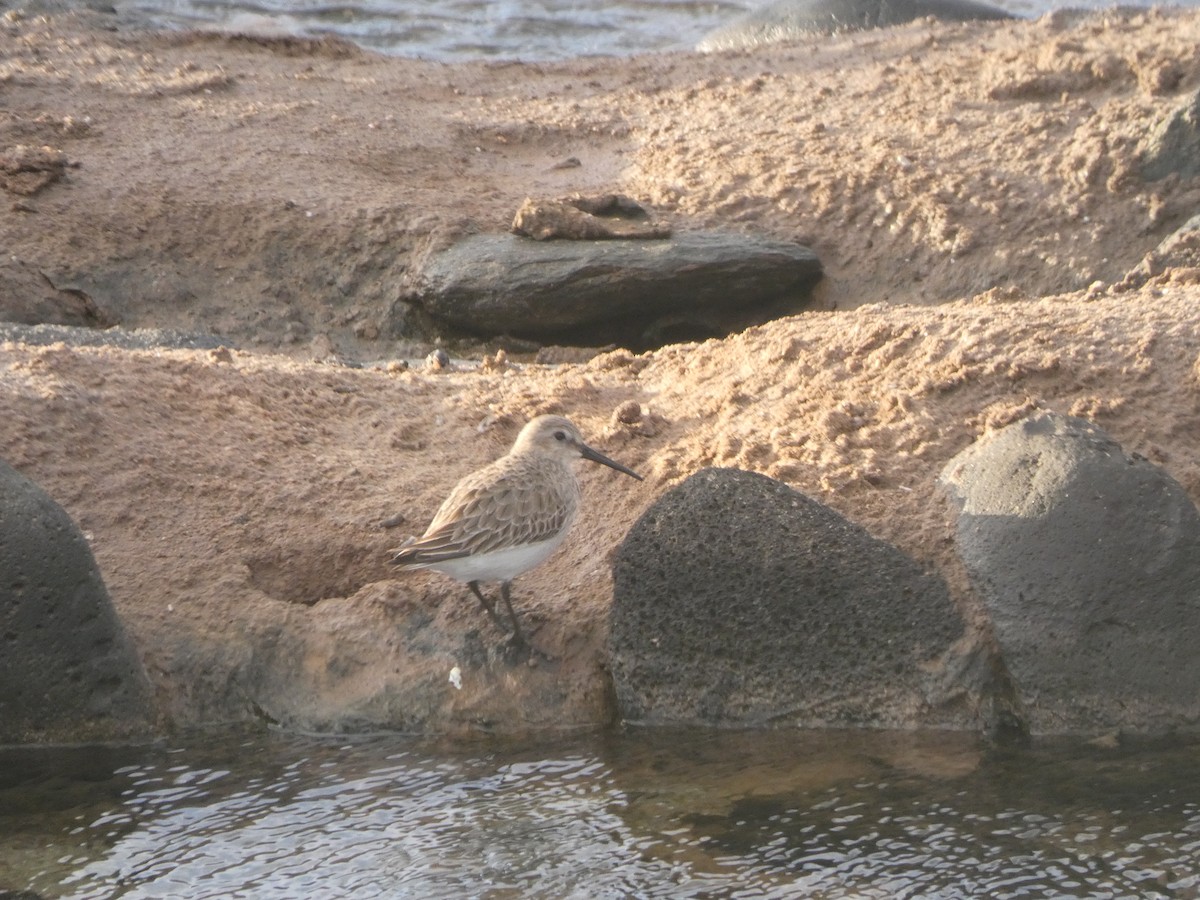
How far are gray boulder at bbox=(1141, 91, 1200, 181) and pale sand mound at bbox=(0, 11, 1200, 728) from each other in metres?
0.11

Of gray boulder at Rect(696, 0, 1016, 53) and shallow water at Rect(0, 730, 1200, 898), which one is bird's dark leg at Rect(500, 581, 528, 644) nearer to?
shallow water at Rect(0, 730, 1200, 898)

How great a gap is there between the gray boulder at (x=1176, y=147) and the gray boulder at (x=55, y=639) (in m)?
6.54

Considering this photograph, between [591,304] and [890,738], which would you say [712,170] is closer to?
[591,304]

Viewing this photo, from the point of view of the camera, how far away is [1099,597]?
19.6 feet

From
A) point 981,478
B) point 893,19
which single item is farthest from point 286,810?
point 893,19

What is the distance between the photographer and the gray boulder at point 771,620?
241 inches

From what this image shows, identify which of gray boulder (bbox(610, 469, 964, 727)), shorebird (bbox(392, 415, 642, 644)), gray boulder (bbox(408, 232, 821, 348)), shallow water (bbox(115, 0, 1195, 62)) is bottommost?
gray boulder (bbox(610, 469, 964, 727))

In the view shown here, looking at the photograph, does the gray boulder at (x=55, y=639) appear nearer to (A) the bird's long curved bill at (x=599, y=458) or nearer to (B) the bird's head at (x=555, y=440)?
(B) the bird's head at (x=555, y=440)

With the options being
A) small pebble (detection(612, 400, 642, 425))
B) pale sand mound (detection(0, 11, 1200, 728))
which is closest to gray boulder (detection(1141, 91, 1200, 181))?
pale sand mound (detection(0, 11, 1200, 728))

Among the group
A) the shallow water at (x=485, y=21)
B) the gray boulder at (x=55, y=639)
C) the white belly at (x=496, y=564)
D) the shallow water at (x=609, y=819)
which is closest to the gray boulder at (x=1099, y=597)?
the shallow water at (x=609, y=819)

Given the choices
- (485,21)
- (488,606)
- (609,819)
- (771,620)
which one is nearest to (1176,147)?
(771,620)

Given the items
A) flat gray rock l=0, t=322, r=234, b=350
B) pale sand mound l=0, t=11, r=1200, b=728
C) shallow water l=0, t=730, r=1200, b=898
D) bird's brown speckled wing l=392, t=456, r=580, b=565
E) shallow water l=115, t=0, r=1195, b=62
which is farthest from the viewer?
shallow water l=115, t=0, r=1195, b=62

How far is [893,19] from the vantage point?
14570 mm

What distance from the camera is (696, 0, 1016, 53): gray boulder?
48.0 feet
